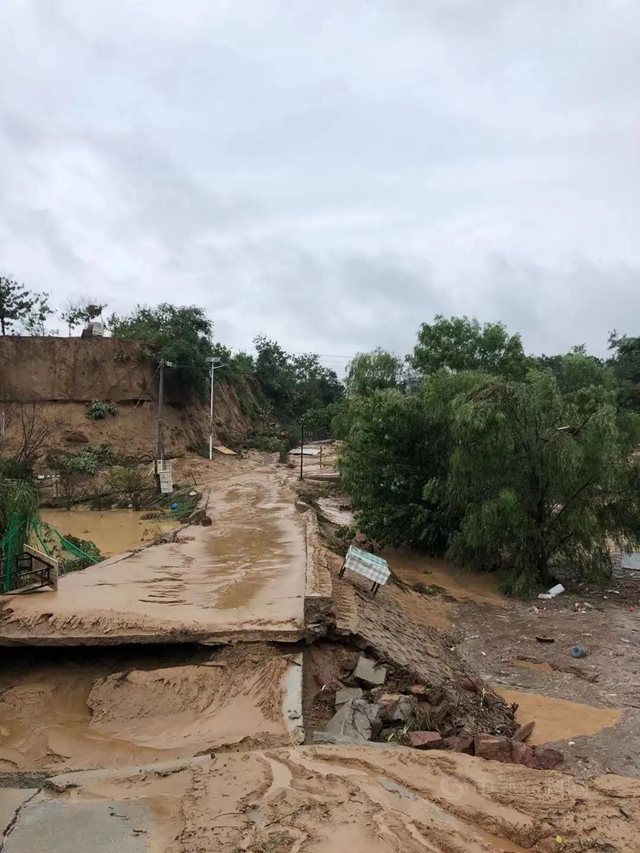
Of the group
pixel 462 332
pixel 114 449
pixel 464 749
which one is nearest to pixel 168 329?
pixel 114 449

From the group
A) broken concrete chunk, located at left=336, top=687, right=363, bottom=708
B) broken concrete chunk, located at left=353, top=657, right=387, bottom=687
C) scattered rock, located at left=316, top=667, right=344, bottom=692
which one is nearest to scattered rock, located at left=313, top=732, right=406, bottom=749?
broken concrete chunk, located at left=336, top=687, right=363, bottom=708

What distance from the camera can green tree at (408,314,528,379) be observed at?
88.1 ft

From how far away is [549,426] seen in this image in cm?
1318

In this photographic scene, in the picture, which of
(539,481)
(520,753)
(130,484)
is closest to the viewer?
(520,753)

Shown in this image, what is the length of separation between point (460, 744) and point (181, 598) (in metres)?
4.46

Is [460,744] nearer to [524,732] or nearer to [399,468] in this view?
[524,732]

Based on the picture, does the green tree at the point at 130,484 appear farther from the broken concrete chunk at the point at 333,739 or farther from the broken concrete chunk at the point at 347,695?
the broken concrete chunk at the point at 333,739

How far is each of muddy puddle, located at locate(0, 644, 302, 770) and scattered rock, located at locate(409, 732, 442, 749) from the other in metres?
0.94

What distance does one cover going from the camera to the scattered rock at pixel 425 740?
4.93 metres

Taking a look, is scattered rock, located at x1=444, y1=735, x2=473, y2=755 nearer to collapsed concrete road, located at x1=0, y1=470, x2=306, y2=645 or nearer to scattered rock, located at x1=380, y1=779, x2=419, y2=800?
scattered rock, located at x1=380, y1=779, x2=419, y2=800

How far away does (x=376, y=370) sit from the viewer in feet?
91.3

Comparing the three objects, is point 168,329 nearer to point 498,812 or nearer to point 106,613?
point 106,613

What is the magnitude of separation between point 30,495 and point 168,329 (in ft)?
90.3

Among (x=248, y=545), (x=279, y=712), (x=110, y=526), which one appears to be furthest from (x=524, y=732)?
(x=110, y=526)
